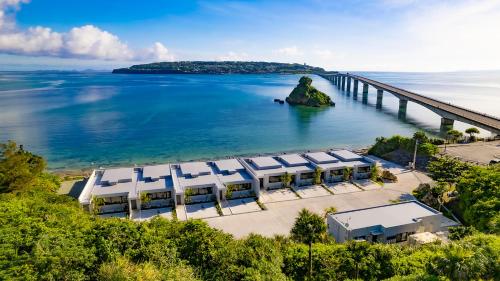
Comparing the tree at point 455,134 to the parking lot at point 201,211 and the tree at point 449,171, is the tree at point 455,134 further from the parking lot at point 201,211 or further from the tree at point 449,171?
the parking lot at point 201,211

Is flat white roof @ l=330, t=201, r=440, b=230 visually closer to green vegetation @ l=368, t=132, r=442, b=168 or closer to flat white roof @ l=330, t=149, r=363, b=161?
flat white roof @ l=330, t=149, r=363, b=161

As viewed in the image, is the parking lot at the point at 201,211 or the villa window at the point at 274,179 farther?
the villa window at the point at 274,179

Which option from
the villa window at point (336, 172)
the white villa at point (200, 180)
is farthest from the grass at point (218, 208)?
the villa window at point (336, 172)

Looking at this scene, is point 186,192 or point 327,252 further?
point 186,192

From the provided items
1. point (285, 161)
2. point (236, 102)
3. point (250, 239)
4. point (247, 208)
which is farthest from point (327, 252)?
point (236, 102)

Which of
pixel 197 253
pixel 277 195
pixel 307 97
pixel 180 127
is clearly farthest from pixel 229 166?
pixel 307 97

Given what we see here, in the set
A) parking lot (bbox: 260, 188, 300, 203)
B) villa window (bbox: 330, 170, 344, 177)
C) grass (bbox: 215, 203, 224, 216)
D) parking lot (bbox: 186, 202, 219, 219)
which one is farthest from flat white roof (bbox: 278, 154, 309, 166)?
parking lot (bbox: 186, 202, 219, 219)

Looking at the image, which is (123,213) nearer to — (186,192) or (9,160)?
(186,192)
